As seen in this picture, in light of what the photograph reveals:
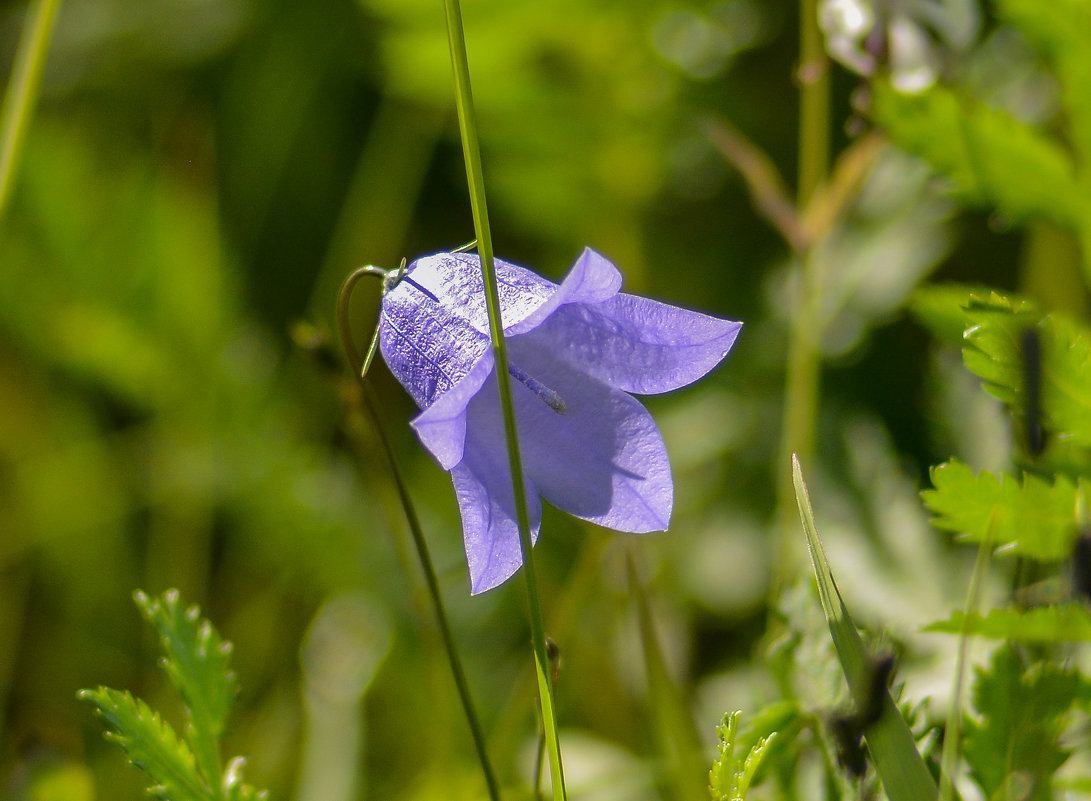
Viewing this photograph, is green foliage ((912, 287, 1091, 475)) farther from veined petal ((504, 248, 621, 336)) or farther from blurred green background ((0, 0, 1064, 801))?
blurred green background ((0, 0, 1064, 801))

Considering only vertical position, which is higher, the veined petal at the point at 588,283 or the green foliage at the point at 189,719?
the veined petal at the point at 588,283

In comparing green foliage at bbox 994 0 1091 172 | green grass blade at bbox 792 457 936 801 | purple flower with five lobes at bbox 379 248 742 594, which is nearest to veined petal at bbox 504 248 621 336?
purple flower with five lobes at bbox 379 248 742 594

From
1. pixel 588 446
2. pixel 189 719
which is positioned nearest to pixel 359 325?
pixel 588 446

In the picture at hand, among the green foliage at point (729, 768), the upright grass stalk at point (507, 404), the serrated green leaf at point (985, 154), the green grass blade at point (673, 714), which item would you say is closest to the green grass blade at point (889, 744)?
the green foliage at point (729, 768)

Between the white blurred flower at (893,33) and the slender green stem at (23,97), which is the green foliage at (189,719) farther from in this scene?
the white blurred flower at (893,33)

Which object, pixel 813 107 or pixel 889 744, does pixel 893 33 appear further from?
pixel 889 744

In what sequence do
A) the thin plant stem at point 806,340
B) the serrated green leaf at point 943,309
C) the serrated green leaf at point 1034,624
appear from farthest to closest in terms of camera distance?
the thin plant stem at point 806,340 < the serrated green leaf at point 943,309 < the serrated green leaf at point 1034,624
